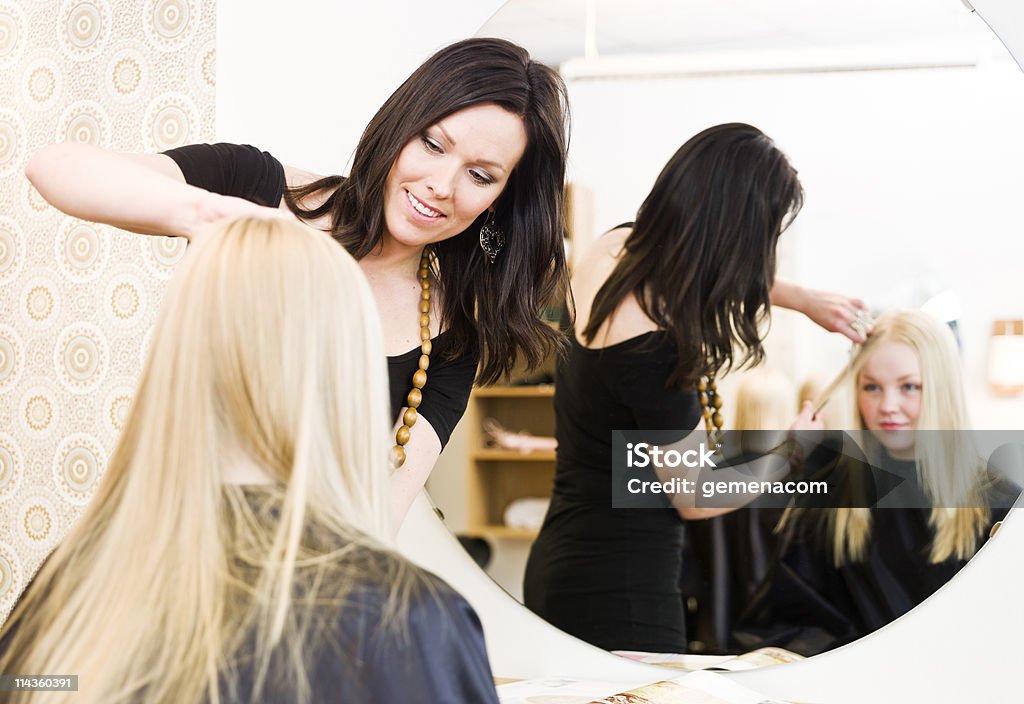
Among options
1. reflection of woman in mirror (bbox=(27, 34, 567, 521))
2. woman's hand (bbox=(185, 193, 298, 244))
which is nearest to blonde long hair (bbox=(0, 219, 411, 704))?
woman's hand (bbox=(185, 193, 298, 244))

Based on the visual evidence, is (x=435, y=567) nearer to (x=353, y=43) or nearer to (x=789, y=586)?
(x=789, y=586)

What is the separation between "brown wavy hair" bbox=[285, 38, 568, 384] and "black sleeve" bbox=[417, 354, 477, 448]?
0.07 ft

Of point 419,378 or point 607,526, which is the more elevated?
point 419,378

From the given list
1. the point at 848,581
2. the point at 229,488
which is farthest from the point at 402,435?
the point at 848,581

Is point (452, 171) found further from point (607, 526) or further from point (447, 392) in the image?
point (607, 526)

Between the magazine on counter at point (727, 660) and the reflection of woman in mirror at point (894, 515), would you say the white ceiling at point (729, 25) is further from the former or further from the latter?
the magazine on counter at point (727, 660)

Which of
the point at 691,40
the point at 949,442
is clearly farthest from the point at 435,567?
the point at 691,40

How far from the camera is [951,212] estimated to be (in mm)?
1357

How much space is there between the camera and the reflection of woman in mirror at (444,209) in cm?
125

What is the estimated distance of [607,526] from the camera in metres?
1.48

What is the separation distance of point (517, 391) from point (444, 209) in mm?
343

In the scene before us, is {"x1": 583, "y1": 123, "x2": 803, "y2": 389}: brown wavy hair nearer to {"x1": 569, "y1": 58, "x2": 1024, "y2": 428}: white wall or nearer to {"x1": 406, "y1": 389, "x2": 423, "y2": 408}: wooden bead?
{"x1": 569, "y1": 58, "x2": 1024, "y2": 428}: white wall

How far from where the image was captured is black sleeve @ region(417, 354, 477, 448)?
1.38 meters

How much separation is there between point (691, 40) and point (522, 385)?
1.84 feet
